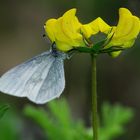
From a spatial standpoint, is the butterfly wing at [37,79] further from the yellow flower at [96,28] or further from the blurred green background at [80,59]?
the blurred green background at [80,59]

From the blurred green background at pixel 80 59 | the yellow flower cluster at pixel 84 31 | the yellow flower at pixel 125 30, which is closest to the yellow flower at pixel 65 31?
the yellow flower cluster at pixel 84 31

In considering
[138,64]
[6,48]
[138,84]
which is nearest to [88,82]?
[138,64]

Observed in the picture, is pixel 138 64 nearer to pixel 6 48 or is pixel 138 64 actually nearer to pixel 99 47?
pixel 6 48

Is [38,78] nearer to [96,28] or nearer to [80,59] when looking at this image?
[96,28]

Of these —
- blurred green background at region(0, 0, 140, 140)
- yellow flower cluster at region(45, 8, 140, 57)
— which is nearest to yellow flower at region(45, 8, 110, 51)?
→ yellow flower cluster at region(45, 8, 140, 57)

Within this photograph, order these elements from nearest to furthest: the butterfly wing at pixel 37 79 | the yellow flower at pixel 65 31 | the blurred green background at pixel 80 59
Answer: the butterfly wing at pixel 37 79, the yellow flower at pixel 65 31, the blurred green background at pixel 80 59

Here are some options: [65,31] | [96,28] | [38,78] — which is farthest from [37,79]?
[96,28]

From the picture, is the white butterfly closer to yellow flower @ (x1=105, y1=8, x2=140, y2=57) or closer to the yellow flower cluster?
the yellow flower cluster
